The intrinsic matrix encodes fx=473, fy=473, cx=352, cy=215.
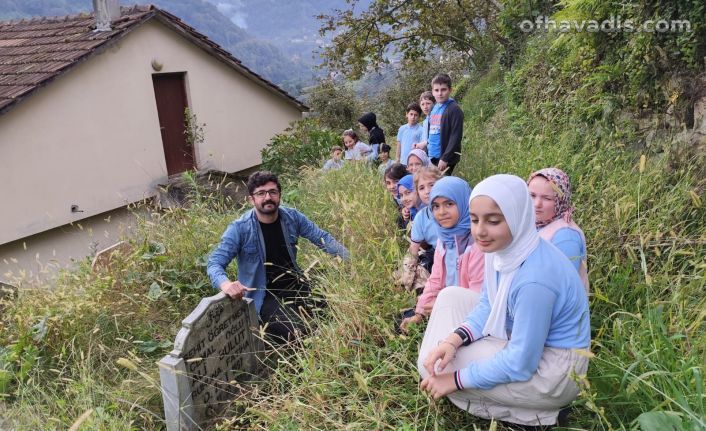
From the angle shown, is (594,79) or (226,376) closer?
(226,376)

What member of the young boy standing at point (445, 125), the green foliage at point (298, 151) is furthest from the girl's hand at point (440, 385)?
the green foliage at point (298, 151)

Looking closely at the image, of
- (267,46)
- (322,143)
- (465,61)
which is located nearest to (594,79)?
(322,143)

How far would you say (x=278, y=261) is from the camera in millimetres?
3938

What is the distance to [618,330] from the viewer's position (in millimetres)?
2055

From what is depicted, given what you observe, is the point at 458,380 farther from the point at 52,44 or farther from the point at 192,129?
the point at 52,44

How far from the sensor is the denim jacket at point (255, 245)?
147 inches

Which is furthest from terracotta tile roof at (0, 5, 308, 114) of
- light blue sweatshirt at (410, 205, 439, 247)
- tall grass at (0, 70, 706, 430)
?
light blue sweatshirt at (410, 205, 439, 247)

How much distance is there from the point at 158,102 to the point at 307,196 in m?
6.87

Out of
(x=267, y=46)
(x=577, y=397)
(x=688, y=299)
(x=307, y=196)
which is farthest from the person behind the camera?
(x=267, y=46)

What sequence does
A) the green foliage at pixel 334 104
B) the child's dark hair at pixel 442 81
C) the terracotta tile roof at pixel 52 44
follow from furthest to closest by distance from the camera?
the green foliage at pixel 334 104 < the terracotta tile roof at pixel 52 44 < the child's dark hair at pixel 442 81

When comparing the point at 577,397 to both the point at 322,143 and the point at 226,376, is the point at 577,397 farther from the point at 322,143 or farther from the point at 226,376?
the point at 322,143

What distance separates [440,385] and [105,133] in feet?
33.4

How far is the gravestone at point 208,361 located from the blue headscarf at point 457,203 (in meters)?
1.49

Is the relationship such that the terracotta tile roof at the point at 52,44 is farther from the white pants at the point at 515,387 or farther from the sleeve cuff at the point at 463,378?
the sleeve cuff at the point at 463,378
